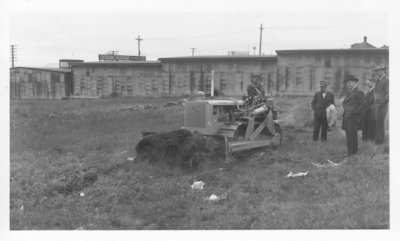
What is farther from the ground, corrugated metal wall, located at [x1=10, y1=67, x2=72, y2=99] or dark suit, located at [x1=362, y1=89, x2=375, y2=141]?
corrugated metal wall, located at [x1=10, y1=67, x2=72, y2=99]

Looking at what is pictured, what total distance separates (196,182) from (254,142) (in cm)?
205

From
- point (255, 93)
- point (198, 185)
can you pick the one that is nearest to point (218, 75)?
point (255, 93)

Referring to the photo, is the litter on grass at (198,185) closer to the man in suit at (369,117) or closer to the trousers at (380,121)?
the trousers at (380,121)

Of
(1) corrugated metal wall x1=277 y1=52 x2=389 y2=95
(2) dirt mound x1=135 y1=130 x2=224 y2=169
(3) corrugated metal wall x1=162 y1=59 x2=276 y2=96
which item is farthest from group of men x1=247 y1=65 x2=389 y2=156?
(3) corrugated metal wall x1=162 y1=59 x2=276 y2=96

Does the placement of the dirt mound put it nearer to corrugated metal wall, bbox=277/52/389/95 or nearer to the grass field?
the grass field

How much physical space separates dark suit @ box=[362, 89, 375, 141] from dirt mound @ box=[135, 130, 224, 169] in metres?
3.05

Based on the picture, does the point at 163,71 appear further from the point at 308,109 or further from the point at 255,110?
the point at 255,110

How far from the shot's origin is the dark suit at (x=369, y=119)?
7.53m

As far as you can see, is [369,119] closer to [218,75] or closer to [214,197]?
[214,197]

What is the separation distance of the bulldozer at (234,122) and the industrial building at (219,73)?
854 centimetres

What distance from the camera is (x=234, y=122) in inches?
295

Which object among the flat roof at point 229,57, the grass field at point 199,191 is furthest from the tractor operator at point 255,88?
the flat roof at point 229,57

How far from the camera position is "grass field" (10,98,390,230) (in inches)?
180

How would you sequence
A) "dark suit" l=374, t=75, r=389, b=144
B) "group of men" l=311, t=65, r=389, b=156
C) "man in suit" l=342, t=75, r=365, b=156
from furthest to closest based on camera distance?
"man in suit" l=342, t=75, r=365, b=156
"group of men" l=311, t=65, r=389, b=156
"dark suit" l=374, t=75, r=389, b=144
